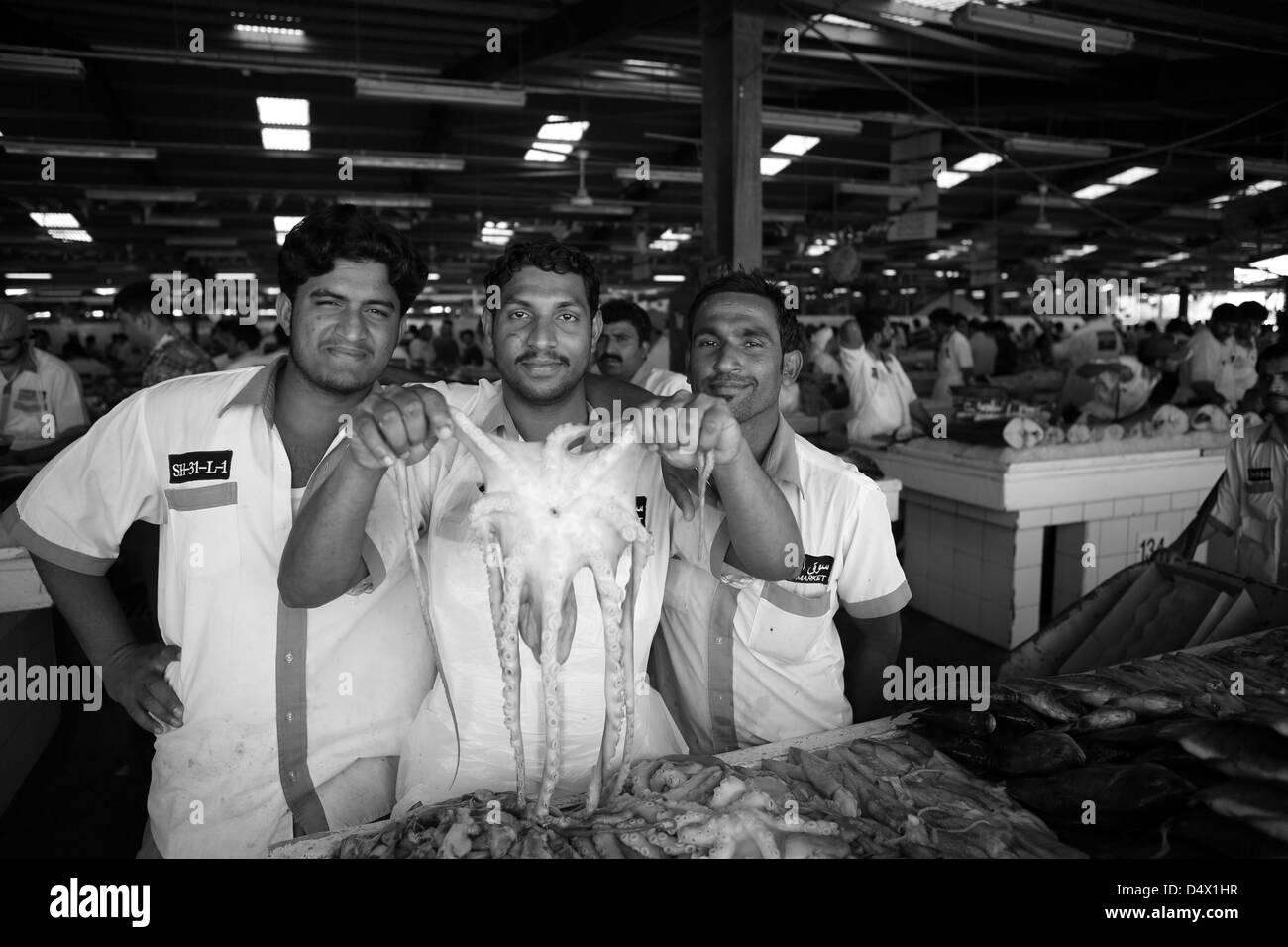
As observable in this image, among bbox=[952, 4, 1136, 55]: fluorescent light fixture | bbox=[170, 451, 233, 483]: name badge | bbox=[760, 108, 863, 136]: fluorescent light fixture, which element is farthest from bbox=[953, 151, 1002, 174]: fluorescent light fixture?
bbox=[170, 451, 233, 483]: name badge

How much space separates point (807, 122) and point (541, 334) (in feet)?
23.9

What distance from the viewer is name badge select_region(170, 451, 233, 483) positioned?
7.10ft

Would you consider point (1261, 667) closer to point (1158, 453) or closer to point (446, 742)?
point (446, 742)

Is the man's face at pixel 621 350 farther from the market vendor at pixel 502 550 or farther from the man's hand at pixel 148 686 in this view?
the man's hand at pixel 148 686

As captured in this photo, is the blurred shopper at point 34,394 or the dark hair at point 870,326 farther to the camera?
the dark hair at point 870,326

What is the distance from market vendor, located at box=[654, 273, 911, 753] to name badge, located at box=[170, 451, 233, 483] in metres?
1.15

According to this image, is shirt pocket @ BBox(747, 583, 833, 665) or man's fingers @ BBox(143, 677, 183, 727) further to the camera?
shirt pocket @ BBox(747, 583, 833, 665)

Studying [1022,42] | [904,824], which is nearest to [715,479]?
[904,824]

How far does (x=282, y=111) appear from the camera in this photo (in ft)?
35.4

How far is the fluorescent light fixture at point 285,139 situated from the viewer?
455 inches

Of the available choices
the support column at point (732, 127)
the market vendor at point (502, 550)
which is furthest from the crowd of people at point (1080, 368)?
the market vendor at point (502, 550)

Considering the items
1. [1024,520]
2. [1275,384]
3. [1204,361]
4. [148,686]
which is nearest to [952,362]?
[1204,361]

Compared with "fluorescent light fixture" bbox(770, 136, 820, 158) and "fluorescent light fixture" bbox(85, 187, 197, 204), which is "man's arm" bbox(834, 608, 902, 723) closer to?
"fluorescent light fixture" bbox(85, 187, 197, 204)
